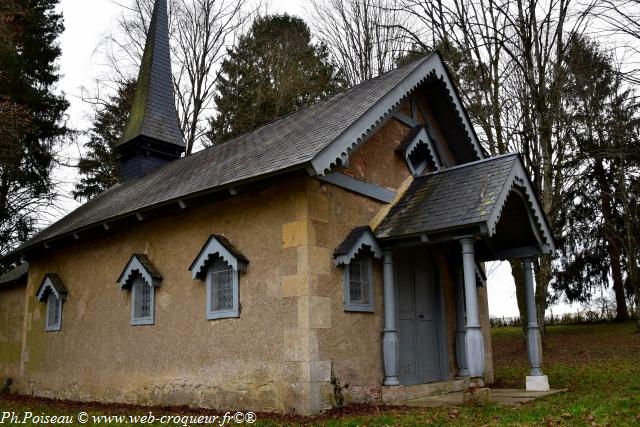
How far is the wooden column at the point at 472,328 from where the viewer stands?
839cm

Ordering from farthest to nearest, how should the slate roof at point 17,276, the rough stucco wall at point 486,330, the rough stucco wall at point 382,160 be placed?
1. the slate roof at point 17,276
2. the rough stucco wall at point 486,330
3. the rough stucco wall at point 382,160

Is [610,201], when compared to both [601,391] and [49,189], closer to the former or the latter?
[601,391]

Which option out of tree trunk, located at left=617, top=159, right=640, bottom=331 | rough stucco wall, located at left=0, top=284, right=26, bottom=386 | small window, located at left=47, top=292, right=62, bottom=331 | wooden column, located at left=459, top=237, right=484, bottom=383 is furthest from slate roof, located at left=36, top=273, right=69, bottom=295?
tree trunk, located at left=617, top=159, right=640, bottom=331

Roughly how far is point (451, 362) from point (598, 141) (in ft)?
42.5

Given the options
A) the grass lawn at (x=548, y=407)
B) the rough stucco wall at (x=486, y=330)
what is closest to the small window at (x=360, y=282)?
the grass lawn at (x=548, y=407)

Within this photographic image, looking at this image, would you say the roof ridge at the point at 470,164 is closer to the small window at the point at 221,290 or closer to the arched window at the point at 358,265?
the arched window at the point at 358,265

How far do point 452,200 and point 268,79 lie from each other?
19.5 m

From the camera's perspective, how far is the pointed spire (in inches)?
731

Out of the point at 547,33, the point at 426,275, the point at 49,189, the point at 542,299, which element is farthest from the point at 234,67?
the point at 426,275

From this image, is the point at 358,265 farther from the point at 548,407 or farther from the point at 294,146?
the point at 548,407

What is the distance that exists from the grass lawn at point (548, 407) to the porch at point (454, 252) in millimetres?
787

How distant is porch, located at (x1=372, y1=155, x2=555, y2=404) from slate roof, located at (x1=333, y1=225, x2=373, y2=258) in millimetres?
311

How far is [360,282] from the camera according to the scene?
966cm

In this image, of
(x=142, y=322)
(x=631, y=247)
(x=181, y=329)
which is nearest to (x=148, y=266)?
(x=142, y=322)
